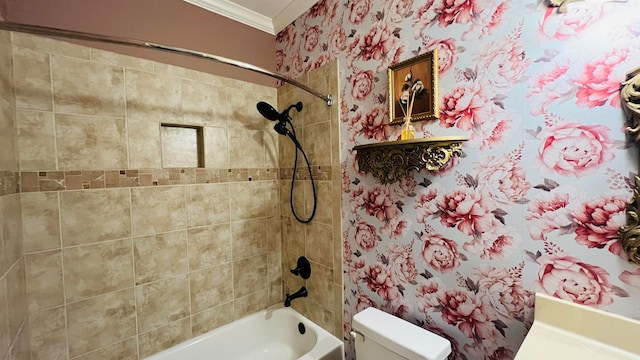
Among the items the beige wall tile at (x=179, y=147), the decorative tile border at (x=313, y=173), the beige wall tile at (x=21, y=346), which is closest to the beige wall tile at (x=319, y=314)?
the decorative tile border at (x=313, y=173)

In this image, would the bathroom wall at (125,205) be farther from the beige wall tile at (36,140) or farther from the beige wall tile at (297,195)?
the beige wall tile at (297,195)

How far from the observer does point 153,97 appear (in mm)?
1408

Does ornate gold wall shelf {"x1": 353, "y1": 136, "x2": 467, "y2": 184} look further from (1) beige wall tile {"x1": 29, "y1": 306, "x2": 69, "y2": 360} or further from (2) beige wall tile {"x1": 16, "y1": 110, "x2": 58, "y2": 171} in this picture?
(1) beige wall tile {"x1": 29, "y1": 306, "x2": 69, "y2": 360}

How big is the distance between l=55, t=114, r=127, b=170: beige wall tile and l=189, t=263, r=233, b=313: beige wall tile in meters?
0.79

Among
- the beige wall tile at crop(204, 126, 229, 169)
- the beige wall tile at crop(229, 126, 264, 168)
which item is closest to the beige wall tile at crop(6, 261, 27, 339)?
the beige wall tile at crop(204, 126, 229, 169)

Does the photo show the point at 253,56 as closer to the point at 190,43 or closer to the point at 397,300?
the point at 190,43

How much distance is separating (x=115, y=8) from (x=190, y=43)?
1.20 ft

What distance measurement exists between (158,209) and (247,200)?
1.79 ft

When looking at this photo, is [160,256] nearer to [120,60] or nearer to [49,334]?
[49,334]

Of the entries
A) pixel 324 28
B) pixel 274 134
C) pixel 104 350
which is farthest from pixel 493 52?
pixel 104 350

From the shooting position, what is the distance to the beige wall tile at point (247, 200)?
5.65 feet

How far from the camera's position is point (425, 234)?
43.8 inches

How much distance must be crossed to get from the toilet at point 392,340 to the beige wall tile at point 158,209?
1.16 meters

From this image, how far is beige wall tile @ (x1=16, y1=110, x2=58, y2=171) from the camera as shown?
1084mm
